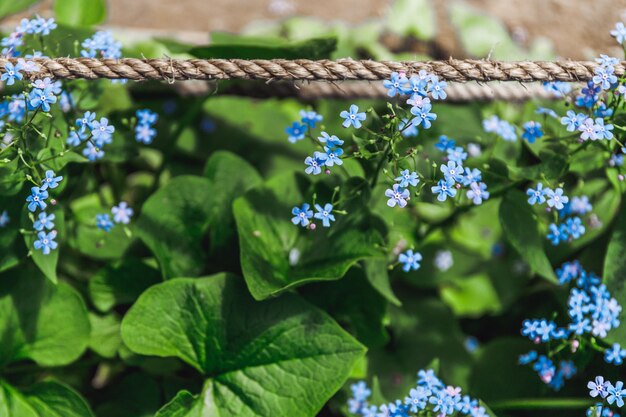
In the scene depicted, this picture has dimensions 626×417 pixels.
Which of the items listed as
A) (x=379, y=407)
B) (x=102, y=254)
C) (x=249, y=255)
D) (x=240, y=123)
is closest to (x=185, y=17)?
(x=240, y=123)

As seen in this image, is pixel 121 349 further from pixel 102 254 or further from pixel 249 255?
pixel 249 255

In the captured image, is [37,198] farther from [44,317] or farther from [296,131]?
[296,131]

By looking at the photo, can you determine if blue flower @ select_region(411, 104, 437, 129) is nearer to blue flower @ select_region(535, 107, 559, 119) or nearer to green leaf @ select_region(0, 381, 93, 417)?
blue flower @ select_region(535, 107, 559, 119)

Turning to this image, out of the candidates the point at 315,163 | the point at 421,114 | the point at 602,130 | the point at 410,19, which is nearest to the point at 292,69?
the point at 315,163

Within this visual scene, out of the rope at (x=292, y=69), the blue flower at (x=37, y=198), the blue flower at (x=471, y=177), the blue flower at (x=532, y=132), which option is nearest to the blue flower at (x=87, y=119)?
the rope at (x=292, y=69)

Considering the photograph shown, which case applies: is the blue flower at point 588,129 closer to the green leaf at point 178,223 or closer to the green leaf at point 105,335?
the green leaf at point 178,223

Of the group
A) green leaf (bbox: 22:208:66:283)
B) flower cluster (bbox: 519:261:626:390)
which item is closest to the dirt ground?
flower cluster (bbox: 519:261:626:390)
